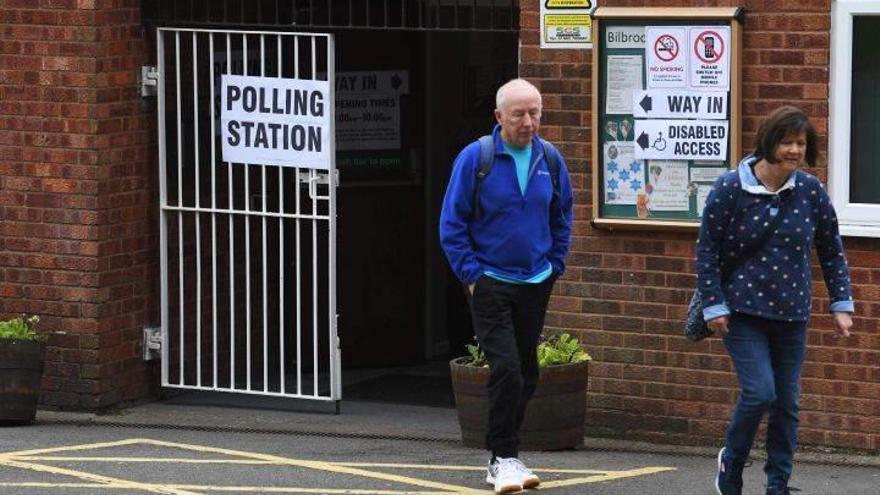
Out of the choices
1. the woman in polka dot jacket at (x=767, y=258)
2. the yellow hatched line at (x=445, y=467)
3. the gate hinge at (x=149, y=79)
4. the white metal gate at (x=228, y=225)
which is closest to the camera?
the woman in polka dot jacket at (x=767, y=258)

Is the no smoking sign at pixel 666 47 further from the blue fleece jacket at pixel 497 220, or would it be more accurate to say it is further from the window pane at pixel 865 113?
the blue fleece jacket at pixel 497 220

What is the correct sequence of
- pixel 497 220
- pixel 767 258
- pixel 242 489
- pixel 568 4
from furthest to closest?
pixel 568 4
pixel 242 489
pixel 497 220
pixel 767 258

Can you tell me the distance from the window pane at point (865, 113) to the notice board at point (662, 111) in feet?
1.77

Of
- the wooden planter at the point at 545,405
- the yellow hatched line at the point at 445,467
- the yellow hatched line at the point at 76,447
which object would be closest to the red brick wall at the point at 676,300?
the wooden planter at the point at 545,405

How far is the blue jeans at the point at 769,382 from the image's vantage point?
7.15 meters

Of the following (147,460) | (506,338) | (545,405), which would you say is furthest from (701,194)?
(147,460)

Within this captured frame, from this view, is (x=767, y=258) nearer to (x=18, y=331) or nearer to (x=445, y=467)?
(x=445, y=467)

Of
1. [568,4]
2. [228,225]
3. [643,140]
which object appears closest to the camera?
[643,140]

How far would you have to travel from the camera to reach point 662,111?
30.1 feet

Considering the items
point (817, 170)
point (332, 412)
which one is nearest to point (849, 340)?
point (817, 170)

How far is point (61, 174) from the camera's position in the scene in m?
10.4

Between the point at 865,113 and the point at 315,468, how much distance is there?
3.05 m

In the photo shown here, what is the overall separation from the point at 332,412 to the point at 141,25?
7.86ft

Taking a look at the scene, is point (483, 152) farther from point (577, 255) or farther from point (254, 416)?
point (254, 416)
